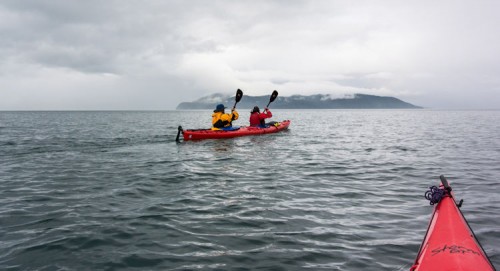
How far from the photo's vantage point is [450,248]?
12.8 ft

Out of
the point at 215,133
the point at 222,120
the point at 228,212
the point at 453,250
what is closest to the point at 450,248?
the point at 453,250

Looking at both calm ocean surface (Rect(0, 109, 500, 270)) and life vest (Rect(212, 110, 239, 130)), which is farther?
life vest (Rect(212, 110, 239, 130))

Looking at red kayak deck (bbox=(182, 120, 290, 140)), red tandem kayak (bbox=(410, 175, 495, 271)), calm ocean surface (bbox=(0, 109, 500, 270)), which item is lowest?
calm ocean surface (bbox=(0, 109, 500, 270))

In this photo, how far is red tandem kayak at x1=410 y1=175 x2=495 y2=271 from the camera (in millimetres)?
3561

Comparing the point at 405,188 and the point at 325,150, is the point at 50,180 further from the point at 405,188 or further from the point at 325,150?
the point at 325,150

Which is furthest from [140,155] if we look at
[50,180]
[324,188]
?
[324,188]

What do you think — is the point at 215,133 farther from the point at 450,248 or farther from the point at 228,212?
the point at 450,248

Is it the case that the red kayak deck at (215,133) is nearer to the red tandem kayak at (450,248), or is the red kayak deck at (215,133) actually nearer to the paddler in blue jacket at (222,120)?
the paddler in blue jacket at (222,120)

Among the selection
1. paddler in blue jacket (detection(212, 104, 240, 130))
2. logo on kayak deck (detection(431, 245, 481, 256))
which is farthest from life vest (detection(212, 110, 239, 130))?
logo on kayak deck (detection(431, 245, 481, 256))

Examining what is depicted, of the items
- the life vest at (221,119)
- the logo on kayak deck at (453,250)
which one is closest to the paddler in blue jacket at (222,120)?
the life vest at (221,119)

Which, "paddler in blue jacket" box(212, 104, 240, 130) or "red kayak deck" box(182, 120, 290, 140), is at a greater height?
"paddler in blue jacket" box(212, 104, 240, 130)

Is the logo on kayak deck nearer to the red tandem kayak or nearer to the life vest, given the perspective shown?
the red tandem kayak

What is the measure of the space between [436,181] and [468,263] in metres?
7.93

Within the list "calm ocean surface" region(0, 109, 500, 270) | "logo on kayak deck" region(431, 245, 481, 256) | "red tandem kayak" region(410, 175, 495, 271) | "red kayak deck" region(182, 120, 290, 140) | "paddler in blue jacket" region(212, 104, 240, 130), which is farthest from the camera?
"paddler in blue jacket" region(212, 104, 240, 130)
